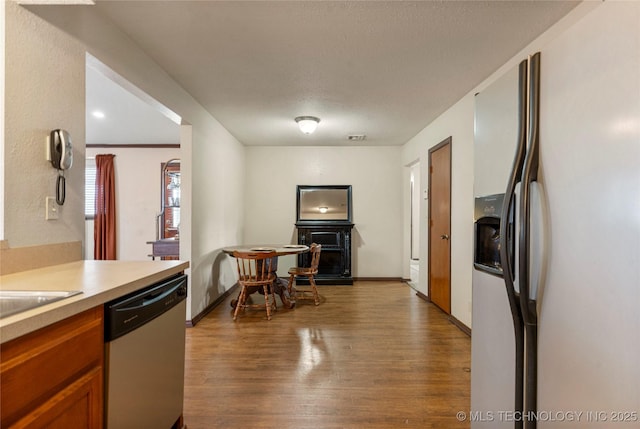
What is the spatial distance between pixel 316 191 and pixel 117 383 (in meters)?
4.89

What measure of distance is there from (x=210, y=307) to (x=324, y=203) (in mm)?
2710

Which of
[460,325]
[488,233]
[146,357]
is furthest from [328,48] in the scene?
[460,325]

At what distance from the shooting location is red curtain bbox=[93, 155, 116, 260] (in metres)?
5.75

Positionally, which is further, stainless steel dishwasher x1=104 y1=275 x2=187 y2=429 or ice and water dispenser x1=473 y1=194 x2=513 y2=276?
ice and water dispenser x1=473 y1=194 x2=513 y2=276

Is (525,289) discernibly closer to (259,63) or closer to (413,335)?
(413,335)

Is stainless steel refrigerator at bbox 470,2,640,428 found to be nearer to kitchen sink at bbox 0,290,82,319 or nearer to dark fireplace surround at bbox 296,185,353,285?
kitchen sink at bbox 0,290,82,319

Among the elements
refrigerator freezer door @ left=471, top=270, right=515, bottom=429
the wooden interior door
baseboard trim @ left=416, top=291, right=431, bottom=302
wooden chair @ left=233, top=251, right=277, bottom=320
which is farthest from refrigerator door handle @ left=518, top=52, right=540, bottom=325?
baseboard trim @ left=416, top=291, right=431, bottom=302

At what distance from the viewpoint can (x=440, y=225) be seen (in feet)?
13.3

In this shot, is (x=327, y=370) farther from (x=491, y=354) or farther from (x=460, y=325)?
(x=460, y=325)

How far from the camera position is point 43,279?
125cm

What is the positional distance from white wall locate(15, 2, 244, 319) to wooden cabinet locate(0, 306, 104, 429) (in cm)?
90

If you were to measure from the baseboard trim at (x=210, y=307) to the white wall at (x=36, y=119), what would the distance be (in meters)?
1.85

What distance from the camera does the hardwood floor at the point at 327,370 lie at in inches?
74.6

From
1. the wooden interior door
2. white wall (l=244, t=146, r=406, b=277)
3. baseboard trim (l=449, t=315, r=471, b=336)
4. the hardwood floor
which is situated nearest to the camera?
the hardwood floor
